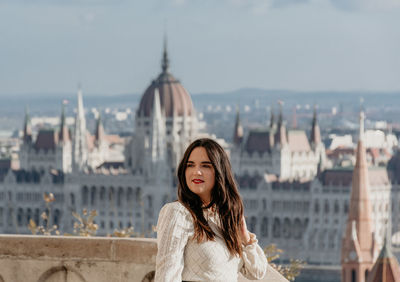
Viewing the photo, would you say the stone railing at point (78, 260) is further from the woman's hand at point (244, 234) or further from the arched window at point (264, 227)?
the arched window at point (264, 227)

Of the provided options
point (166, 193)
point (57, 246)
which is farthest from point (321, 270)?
point (57, 246)

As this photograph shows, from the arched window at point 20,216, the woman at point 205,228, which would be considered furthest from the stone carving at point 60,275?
the arched window at point 20,216

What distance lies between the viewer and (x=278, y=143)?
4198 inches

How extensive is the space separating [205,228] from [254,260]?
0.39 meters

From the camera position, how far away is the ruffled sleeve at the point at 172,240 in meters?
6.95

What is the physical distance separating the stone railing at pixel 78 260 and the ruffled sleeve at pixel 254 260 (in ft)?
4.13

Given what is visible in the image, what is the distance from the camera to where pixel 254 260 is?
730 cm

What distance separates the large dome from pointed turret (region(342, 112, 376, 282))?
2041 inches

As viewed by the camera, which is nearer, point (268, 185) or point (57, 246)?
point (57, 246)

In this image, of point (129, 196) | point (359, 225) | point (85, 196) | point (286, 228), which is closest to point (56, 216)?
point (85, 196)

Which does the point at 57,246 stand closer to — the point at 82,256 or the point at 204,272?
the point at 82,256

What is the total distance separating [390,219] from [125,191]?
20.3 metres

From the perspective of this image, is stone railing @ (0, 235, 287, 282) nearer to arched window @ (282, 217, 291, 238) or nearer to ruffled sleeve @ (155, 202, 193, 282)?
ruffled sleeve @ (155, 202, 193, 282)

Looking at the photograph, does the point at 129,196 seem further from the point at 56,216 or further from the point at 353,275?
the point at 353,275
